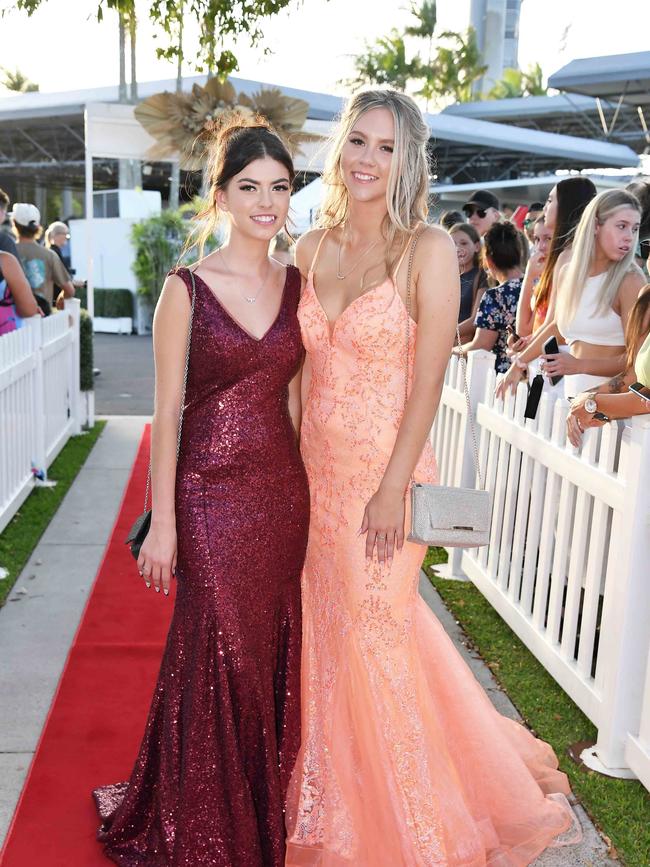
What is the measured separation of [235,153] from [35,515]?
14.9ft

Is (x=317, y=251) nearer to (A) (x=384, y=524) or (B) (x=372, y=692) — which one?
(A) (x=384, y=524)

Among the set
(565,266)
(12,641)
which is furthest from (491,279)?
(12,641)

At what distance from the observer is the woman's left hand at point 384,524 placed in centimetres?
266

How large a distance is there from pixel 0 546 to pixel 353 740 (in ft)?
12.1

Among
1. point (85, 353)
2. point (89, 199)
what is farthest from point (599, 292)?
point (89, 199)

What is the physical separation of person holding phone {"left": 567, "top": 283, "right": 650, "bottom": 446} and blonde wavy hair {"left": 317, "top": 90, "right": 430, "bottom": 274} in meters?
0.95

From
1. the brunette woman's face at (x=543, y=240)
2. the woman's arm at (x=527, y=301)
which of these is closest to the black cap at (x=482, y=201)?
the brunette woman's face at (x=543, y=240)

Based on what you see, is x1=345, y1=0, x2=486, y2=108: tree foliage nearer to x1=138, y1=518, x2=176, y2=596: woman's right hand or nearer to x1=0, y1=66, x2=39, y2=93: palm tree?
x1=0, y1=66, x2=39, y2=93: palm tree

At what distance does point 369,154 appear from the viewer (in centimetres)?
258

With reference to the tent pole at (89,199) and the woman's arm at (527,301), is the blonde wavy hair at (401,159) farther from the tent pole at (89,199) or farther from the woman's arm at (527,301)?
the tent pole at (89,199)

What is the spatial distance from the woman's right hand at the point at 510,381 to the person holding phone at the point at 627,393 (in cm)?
104

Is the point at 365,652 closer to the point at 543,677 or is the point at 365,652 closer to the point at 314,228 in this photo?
the point at 314,228

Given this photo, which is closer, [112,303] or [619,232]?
[619,232]

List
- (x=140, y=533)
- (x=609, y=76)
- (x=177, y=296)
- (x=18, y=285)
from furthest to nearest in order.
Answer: (x=609, y=76)
(x=18, y=285)
(x=140, y=533)
(x=177, y=296)
